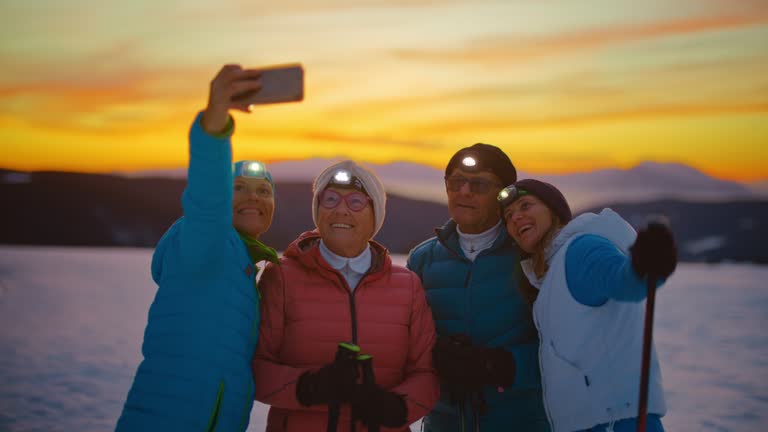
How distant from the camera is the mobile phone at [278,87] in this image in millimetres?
1891

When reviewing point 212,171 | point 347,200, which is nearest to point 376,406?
point 347,200

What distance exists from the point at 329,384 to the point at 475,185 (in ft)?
4.57

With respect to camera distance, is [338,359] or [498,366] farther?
[498,366]

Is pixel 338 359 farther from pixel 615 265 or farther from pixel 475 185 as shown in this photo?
pixel 475 185

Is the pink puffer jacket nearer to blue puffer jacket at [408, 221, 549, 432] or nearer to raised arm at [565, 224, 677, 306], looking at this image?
blue puffer jacket at [408, 221, 549, 432]

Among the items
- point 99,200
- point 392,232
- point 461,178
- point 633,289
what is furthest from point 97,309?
point 99,200

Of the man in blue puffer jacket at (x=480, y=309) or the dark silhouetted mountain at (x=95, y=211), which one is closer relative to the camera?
the man in blue puffer jacket at (x=480, y=309)

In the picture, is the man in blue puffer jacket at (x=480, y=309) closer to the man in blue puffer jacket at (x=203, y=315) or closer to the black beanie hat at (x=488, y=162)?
the black beanie hat at (x=488, y=162)

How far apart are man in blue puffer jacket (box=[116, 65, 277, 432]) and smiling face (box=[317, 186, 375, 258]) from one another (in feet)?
1.17

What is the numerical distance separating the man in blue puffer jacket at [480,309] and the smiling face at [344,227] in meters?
0.59

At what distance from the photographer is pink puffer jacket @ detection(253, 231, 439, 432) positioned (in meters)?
2.45

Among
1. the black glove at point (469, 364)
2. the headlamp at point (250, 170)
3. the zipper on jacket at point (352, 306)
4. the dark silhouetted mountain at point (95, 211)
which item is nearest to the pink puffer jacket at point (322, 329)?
the zipper on jacket at point (352, 306)

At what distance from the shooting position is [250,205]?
2557 mm

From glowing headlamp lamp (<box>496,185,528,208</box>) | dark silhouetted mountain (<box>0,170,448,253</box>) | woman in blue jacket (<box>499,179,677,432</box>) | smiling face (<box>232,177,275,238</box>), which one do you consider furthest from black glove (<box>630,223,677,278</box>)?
dark silhouetted mountain (<box>0,170,448,253</box>)
